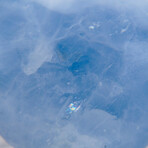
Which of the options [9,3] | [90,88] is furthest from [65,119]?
[9,3]

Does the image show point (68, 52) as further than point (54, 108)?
Yes

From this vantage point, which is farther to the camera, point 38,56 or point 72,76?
point 38,56

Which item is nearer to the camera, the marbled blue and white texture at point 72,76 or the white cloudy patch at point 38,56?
the marbled blue and white texture at point 72,76

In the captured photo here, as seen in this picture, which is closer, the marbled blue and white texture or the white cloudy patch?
the marbled blue and white texture

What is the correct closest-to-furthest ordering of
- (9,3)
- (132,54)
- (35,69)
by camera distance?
(35,69), (132,54), (9,3)

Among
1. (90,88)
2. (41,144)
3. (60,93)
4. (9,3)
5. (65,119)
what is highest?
(9,3)

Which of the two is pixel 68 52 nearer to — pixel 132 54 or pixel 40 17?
pixel 40 17

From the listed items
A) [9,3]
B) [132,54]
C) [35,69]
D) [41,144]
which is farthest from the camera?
[9,3]

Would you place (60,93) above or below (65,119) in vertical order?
above
